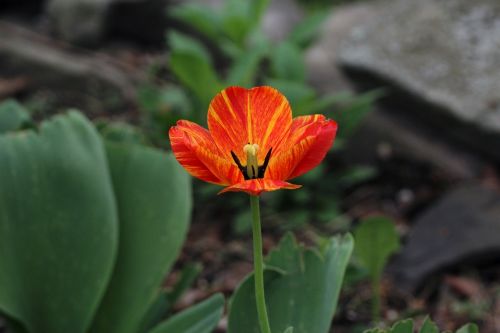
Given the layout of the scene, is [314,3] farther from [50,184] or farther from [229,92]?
[229,92]

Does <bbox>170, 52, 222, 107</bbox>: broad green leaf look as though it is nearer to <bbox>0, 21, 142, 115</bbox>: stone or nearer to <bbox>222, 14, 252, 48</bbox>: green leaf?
<bbox>222, 14, 252, 48</bbox>: green leaf

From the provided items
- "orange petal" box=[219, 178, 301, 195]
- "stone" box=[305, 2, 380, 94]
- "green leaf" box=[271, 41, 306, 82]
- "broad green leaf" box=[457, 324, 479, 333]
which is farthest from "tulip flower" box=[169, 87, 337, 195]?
"stone" box=[305, 2, 380, 94]

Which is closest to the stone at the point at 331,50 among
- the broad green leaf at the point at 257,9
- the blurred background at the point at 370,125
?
the blurred background at the point at 370,125

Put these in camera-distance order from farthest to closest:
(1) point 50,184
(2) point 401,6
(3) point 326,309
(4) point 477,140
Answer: (2) point 401,6
(4) point 477,140
(1) point 50,184
(3) point 326,309

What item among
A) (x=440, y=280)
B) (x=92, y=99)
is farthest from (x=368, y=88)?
(x=92, y=99)

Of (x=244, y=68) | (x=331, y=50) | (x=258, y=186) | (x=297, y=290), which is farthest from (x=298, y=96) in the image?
(x=258, y=186)

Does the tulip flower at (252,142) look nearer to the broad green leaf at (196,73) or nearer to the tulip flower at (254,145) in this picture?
the tulip flower at (254,145)

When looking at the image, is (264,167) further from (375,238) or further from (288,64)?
(288,64)

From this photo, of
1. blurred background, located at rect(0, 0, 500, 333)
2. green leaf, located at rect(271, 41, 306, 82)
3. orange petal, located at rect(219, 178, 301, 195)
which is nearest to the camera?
orange petal, located at rect(219, 178, 301, 195)
